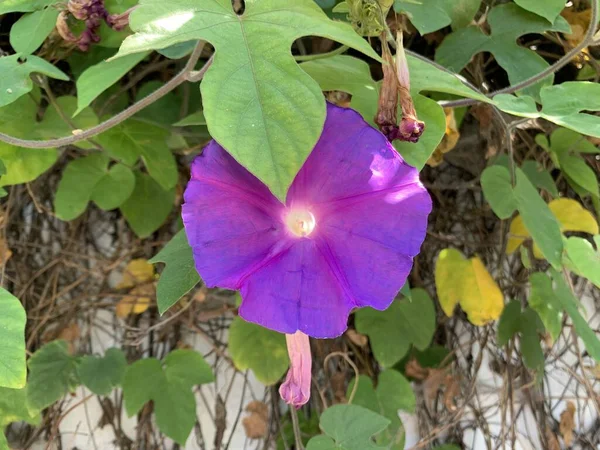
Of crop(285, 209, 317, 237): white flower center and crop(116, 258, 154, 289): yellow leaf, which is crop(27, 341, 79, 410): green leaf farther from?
crop(285, 209, 317, 237): white flower center

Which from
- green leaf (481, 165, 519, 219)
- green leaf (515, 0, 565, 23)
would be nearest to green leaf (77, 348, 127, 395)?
green leaf (481, 165, 519, 219)

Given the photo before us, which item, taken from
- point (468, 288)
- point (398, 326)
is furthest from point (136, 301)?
point (468, 288)

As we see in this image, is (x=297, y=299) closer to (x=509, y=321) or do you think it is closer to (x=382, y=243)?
(x=382, y=243)

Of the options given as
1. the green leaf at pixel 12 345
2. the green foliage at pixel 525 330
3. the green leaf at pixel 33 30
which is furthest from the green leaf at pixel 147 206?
the green foliage at pixel 525 330

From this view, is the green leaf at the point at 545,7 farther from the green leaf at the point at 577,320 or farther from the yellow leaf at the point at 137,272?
the yellow leaf at the point at 137,272

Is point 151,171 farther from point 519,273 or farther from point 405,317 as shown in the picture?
point 519,273

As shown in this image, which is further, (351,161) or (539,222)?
(539,222)
